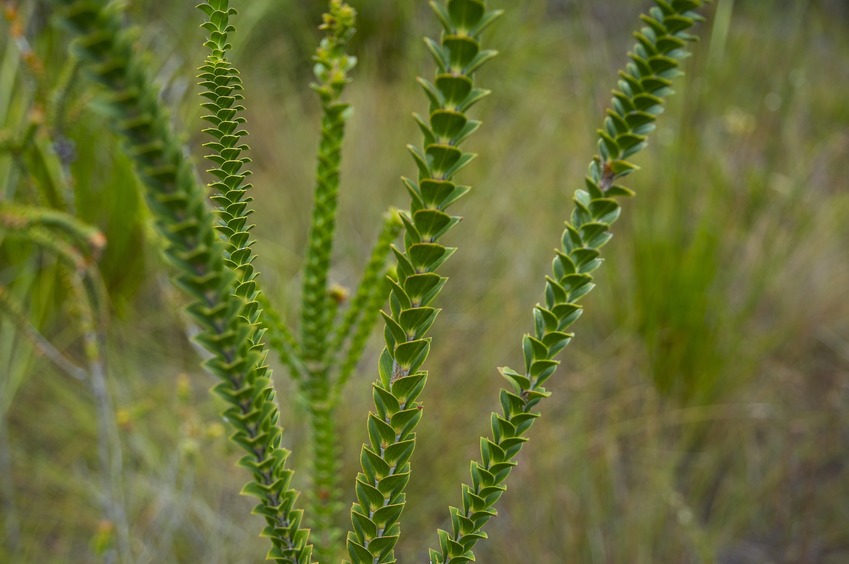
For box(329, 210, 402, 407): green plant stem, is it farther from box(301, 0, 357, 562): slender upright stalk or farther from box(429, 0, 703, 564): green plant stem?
box(429, 0, 703, 564): green plant stem

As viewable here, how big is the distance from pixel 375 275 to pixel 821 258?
2.01 meters

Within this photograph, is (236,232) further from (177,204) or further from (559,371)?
(559,371)

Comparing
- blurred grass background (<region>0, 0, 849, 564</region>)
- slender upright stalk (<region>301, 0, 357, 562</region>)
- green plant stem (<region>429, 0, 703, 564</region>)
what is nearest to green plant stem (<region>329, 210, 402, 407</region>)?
slender upright stalk (<region>301, 0, 357, 562</region>)

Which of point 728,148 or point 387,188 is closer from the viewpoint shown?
point 387,188

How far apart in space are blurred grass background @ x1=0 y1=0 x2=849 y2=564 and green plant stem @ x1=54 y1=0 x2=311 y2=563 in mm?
833

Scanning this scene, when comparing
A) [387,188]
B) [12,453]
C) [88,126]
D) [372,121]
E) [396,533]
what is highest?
[372,121]

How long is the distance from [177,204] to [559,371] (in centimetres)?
174

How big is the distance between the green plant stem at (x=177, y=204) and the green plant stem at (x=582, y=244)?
0.50 feet

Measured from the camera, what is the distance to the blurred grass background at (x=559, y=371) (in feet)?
4.81

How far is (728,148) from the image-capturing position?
2.86 m

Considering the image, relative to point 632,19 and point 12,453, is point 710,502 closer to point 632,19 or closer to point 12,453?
point 12,453

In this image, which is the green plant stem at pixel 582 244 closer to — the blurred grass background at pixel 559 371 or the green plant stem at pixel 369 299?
the green plant stem at pixel 369 299

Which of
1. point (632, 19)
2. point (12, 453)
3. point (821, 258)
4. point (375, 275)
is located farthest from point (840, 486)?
point (632, 19)

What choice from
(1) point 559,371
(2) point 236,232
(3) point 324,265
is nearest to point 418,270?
(2) point 236,232
